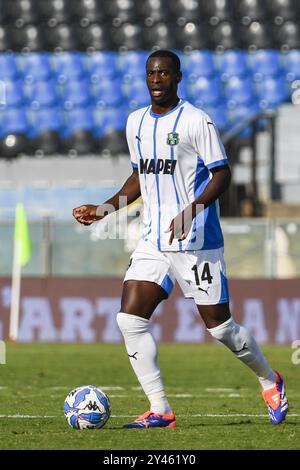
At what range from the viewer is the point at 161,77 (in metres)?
7.18

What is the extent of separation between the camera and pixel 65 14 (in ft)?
81.0

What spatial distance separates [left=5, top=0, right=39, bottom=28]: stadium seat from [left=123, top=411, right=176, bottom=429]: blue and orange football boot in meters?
18.1

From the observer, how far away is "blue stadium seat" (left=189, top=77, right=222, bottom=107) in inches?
894

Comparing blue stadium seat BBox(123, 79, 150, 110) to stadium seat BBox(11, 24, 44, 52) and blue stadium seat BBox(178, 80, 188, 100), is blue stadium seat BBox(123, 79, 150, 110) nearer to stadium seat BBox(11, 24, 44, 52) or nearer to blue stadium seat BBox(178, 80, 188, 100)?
blue stadium seat BBox(178, 80, 188, 100)

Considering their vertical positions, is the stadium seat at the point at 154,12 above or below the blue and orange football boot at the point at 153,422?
above

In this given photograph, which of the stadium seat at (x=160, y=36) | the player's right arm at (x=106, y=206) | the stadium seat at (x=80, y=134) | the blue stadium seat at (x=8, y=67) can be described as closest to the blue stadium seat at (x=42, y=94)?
the blue stadium seat at (x=8, y=67)

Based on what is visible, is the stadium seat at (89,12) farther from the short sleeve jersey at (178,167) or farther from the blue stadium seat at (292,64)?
the short sleeve jersey at (178,167)

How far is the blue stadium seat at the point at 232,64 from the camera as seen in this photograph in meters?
23.2

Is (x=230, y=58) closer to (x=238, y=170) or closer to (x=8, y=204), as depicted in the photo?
(x=238, y=170)

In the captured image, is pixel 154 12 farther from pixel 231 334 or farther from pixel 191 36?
pixel 231 334

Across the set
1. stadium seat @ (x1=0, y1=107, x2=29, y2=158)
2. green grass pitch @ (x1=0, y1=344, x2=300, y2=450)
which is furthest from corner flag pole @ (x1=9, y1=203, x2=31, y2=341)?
stadium seat @ (x1=0, y1=107, x2=29, y2=158)

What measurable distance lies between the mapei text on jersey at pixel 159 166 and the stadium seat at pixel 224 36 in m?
16.8

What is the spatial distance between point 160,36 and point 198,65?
1258 mm
